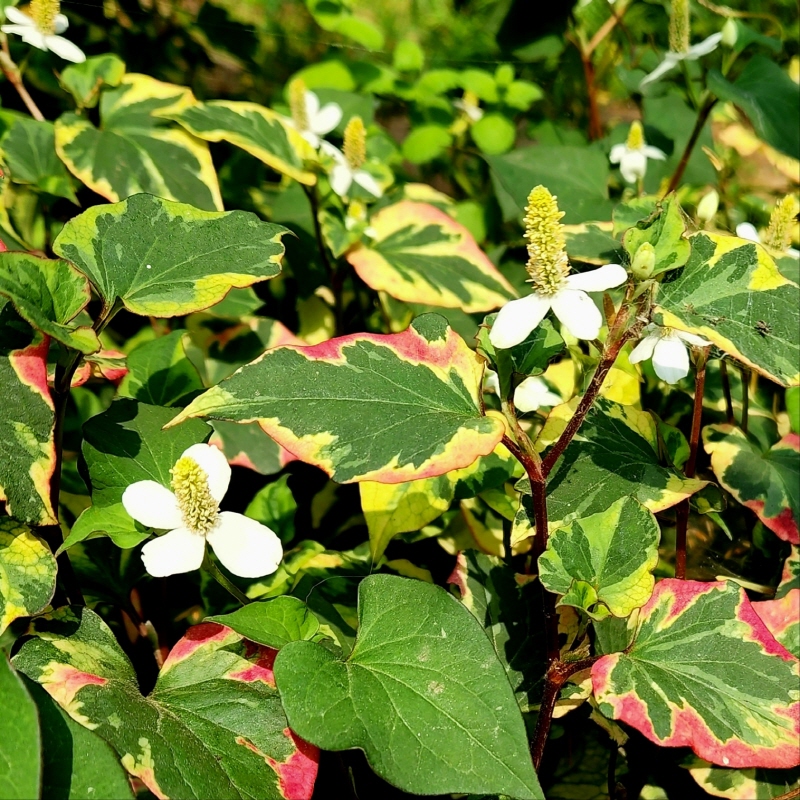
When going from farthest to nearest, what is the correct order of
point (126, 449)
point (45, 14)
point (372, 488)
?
point (45, 14)
point (372, 488)
point (126, 449)

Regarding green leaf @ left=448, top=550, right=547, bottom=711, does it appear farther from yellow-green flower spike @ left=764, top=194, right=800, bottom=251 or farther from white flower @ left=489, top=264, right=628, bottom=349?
yellow-green flower spike @ left=764, top=194, right=800, bottom=251

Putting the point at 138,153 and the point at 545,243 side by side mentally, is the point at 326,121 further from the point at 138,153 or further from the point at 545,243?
the point at 545,243

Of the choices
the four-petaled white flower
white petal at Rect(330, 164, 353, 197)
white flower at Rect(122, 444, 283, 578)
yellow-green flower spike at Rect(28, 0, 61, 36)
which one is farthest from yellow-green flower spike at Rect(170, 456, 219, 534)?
the four-petaled white flower

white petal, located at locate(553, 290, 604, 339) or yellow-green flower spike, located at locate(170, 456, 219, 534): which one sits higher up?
white petal, located at locate(553, 290, 604, 339)

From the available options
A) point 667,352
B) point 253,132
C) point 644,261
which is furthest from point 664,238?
point 253,132

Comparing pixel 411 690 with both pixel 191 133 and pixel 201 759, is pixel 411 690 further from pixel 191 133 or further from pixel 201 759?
pixel 191 133

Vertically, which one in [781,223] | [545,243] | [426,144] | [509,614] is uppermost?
[545,243]

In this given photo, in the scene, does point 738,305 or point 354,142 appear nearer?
point 738,305

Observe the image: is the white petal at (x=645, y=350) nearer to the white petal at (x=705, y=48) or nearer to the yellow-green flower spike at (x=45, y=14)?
the white petal at (x=705, y=48)

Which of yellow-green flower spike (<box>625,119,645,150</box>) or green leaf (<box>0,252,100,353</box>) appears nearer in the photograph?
green leaf (<box>0,252,100,353</box>)
